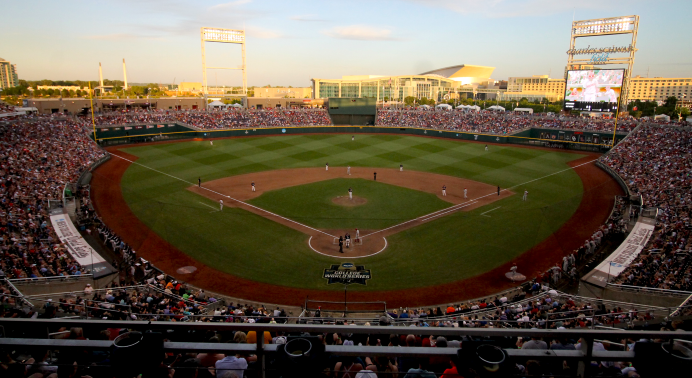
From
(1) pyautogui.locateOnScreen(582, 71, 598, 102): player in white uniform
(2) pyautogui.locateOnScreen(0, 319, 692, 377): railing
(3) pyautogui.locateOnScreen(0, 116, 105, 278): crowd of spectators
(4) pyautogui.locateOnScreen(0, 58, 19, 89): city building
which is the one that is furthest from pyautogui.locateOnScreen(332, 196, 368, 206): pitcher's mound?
(4) pyautogui.locateOnScreen(0, 58, 19, 89): city building

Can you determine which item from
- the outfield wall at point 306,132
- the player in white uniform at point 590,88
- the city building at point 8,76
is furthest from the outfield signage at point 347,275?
the city building at point 8,76

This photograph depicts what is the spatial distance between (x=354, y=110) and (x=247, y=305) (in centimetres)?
6018

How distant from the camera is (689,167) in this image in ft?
Result: 113

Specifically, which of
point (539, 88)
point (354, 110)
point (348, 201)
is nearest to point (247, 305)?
point (348, 201)

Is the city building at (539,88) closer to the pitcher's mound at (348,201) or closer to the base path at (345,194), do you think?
the base path at (345,194)

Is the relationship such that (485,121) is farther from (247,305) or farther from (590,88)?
(247,305)

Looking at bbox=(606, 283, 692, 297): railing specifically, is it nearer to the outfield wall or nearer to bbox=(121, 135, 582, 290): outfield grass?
bbox=(121, 135, 582, 290): outfield grass

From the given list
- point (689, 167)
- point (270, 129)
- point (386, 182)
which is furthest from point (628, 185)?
point (270, 129)

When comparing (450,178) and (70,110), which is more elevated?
(70,110)

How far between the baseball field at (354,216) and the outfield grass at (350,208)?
147 mm

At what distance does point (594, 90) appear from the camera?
55.1m

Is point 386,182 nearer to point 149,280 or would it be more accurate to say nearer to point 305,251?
point 305,251

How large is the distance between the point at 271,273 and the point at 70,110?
66428 millimetres

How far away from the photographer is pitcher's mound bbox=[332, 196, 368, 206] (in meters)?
33.9
